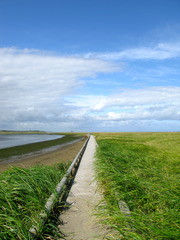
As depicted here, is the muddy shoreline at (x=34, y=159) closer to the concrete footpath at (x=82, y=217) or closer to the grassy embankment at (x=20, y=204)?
the concrete footpath at (x=82, y=217)

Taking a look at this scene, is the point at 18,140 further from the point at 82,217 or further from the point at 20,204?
the point at 82,217

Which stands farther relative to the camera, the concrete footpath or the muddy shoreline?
the muddy shoreline

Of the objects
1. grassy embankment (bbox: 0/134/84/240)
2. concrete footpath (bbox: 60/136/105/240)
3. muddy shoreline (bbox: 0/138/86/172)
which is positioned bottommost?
muddy shoreline (bbox: 0/138/86/172)

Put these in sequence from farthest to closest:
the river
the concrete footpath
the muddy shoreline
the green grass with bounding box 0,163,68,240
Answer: the river, the muddy shoreline, the concrete footpath, the green grass with bounding box 0,163,68,240

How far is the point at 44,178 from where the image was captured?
5.24 meters

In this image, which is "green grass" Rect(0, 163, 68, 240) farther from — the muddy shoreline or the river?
the river

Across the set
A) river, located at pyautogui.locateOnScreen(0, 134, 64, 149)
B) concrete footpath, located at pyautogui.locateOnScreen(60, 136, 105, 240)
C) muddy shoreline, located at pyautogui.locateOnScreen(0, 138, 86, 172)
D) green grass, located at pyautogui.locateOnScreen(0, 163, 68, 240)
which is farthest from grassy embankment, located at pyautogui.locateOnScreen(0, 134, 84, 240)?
river, located at pyautogui.locateOnScreen(0, 134, 64, 149)

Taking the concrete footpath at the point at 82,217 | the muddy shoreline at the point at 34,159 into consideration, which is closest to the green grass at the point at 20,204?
the concrete footpath at the point at 82,217

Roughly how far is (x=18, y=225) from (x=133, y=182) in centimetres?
255

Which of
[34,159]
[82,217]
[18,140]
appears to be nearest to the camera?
[82,217]

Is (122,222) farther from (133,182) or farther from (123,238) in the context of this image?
(133,182)

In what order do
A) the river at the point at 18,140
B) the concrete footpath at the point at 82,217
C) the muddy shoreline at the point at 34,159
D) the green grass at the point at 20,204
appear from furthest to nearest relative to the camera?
the river at the point at 18,140, the muddy shoreline at the point at 34,159, the concrete footpath at the point at 82,217, the green grass at the point at 20,204

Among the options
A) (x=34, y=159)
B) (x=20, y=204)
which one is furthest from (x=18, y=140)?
(x=20, y=204)

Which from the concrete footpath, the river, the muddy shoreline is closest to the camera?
the concrete footpath
